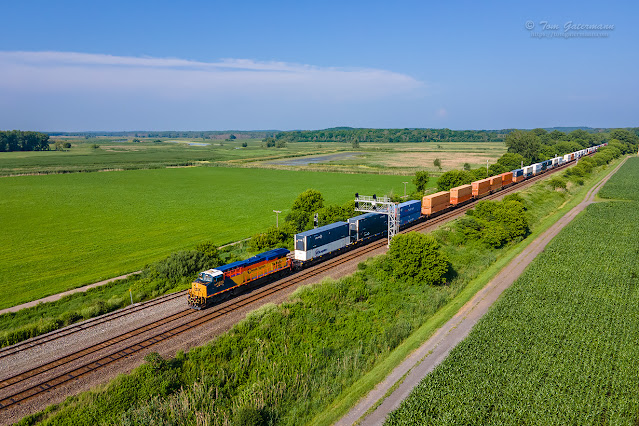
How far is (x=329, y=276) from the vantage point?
130 feet

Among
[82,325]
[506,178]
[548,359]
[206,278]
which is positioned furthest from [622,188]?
[82,325]

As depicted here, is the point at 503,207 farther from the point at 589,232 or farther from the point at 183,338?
the point at 183,338

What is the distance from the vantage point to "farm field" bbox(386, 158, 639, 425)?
20.6m

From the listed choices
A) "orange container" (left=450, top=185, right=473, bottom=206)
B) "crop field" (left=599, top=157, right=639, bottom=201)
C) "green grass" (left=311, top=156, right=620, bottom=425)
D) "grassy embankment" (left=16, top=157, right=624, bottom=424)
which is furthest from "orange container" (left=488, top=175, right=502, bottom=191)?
"grassy embankment" (left=16, top=157, right=624, bottom=424)

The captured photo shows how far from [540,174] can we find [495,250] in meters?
83.9

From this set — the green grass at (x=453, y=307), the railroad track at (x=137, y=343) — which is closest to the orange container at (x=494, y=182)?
the green grass at (x=453, y=307)

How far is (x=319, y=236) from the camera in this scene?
43.1 metres

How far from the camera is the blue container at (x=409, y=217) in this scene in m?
56.7

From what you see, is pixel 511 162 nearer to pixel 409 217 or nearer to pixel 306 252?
pixel 409 217

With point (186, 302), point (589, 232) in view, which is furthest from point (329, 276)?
point (589, 232)

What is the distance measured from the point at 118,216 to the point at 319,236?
47337mm

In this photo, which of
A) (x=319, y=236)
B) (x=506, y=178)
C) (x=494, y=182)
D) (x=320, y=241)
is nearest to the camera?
(x=319, y=236)

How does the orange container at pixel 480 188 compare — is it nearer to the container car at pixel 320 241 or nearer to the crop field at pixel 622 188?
the crop field at pixel 622 188

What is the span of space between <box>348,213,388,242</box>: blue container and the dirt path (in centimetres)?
1613
